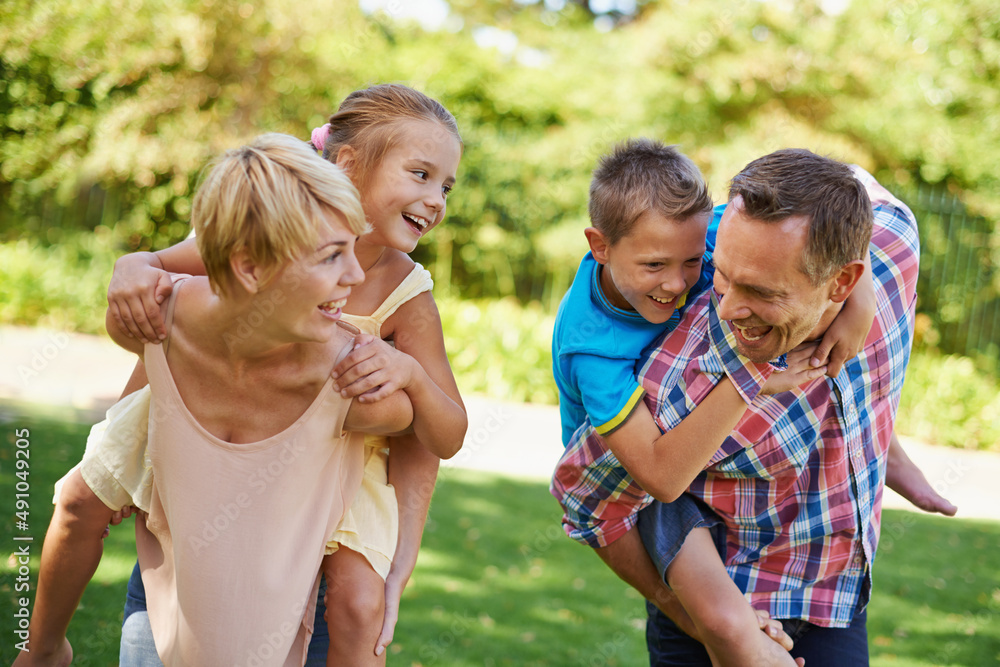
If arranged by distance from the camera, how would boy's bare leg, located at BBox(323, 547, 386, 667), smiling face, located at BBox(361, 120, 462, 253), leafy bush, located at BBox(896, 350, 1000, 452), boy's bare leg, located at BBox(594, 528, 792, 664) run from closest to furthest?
boy's bare leg, located at BBox(323, 547, 386, 667), smiling face, located at BBox(361, 120, 462, 253), boy's bare leg, located at BBox(594, 528, 792, 664), leafy bush, located at BBox(896, 350, 1000, 452)

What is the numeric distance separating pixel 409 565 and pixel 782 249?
135 centimetres

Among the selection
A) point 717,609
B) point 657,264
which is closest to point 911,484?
point 717,609

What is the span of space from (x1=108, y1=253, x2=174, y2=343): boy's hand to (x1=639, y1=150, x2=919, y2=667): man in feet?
4.42

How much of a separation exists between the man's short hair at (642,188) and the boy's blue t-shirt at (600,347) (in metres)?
0.15

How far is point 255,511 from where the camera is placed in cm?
210

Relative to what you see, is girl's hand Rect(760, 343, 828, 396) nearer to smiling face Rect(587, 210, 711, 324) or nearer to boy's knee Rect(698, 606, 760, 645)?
smiling face Rect(587, 210, 711, 324)

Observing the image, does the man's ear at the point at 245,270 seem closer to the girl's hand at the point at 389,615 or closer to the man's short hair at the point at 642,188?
the girl's hand at the point at 389,615

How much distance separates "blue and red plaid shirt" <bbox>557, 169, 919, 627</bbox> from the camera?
8.02 ft

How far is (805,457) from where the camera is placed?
250 cm

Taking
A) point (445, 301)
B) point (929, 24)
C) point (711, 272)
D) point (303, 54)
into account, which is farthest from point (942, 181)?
point (711, 272)

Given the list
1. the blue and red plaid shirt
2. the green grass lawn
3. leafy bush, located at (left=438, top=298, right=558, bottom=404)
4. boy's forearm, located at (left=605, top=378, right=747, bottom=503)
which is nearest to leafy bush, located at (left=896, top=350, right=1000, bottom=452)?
the green grass lawn

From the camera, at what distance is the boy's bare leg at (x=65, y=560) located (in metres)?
2.41

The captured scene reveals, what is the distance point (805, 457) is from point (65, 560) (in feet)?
7.22

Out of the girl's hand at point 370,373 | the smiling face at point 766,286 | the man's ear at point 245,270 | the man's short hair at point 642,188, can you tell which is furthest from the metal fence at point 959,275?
the man's ear at point 245,270
